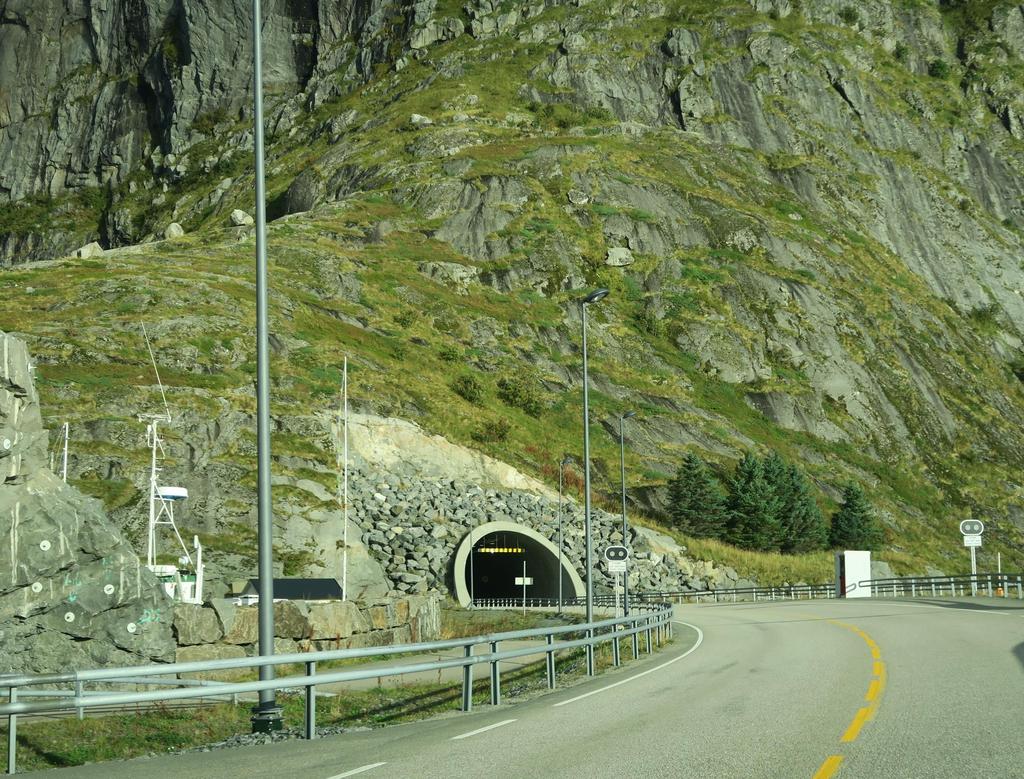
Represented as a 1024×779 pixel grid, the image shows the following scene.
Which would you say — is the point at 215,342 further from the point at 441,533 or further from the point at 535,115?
the point at 535,115

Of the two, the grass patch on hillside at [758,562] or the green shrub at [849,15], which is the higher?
the green shrub at [849,15]

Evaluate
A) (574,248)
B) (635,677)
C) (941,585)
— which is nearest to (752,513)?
(941,585)

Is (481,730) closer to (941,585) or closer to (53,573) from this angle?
(53,573)

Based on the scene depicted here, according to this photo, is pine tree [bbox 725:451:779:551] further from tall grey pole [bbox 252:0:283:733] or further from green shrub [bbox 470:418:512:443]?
tall grey pole [bbox 252:0:283:733]

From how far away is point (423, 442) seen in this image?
6538 centimetres

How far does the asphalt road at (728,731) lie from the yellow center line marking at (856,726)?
2 centimetres

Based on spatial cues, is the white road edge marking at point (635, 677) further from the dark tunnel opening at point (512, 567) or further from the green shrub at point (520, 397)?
the green shrub at point (520, 397)

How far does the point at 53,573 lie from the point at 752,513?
203 ft

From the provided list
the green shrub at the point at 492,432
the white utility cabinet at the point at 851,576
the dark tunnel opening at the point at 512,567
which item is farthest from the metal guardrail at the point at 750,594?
the green shrub at the point at 492,432

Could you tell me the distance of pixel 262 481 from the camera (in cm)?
1380

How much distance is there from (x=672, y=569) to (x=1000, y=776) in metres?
56.1

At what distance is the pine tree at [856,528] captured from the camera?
78.8m

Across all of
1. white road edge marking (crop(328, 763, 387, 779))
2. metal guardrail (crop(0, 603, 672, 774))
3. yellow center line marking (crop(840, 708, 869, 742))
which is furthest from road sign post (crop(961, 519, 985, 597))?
white road edge marking (crop(328, 763, 387, 779))

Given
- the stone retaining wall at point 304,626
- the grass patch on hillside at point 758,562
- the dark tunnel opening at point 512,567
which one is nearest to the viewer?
the stone retaining wall at point 304,626
